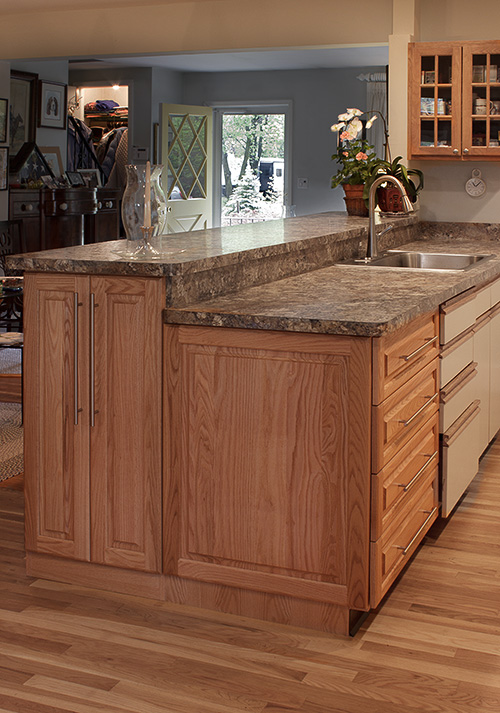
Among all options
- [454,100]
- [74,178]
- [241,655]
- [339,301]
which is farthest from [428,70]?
[74,178]

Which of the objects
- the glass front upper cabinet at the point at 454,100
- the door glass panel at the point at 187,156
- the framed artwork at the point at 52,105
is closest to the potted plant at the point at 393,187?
the glass front upper cabinet at the point at 454,100

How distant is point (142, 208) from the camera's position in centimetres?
271

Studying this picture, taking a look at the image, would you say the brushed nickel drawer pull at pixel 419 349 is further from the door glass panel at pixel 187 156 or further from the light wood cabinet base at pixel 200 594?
the door glass panel at pixel 187 156

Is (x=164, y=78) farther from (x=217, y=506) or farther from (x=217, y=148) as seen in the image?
(x=217, y=506)

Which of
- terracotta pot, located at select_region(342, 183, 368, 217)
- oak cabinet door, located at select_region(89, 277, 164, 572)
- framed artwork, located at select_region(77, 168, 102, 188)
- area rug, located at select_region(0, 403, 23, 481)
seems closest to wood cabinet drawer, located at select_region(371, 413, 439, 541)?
oak cabinet door, located at select_region(89, 277, 164, 572)

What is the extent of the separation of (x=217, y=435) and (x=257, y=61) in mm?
7379

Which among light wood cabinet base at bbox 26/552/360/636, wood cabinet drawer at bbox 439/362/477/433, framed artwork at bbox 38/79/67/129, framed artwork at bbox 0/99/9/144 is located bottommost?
light wood cabinet base at bbox 26/552/360/636

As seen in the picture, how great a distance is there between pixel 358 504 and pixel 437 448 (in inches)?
29.5

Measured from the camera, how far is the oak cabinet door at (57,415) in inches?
99.7

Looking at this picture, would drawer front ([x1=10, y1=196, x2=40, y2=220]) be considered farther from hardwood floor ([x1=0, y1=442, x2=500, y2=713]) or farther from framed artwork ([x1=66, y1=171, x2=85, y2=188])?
hardwood floor ([x1=0, y1=442, x2=500, y2=713])

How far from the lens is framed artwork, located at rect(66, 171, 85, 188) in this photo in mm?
8664

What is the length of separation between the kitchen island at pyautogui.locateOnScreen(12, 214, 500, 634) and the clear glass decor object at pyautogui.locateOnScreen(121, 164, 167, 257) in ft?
0.30

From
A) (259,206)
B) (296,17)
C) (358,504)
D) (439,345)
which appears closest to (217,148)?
(259,206)

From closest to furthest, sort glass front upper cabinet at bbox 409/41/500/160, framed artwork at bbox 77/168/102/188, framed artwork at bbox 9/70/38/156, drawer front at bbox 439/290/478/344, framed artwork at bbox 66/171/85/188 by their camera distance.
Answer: drawer front at bbox 439/290/478/344 → glass front upper cabinet at bbox 409/41/500/160 → framed artwork at bbox 9/70/38/156 → framed artwork at bbox 66/171/85/188 → framed artwork at bbox 77/168/102/188
